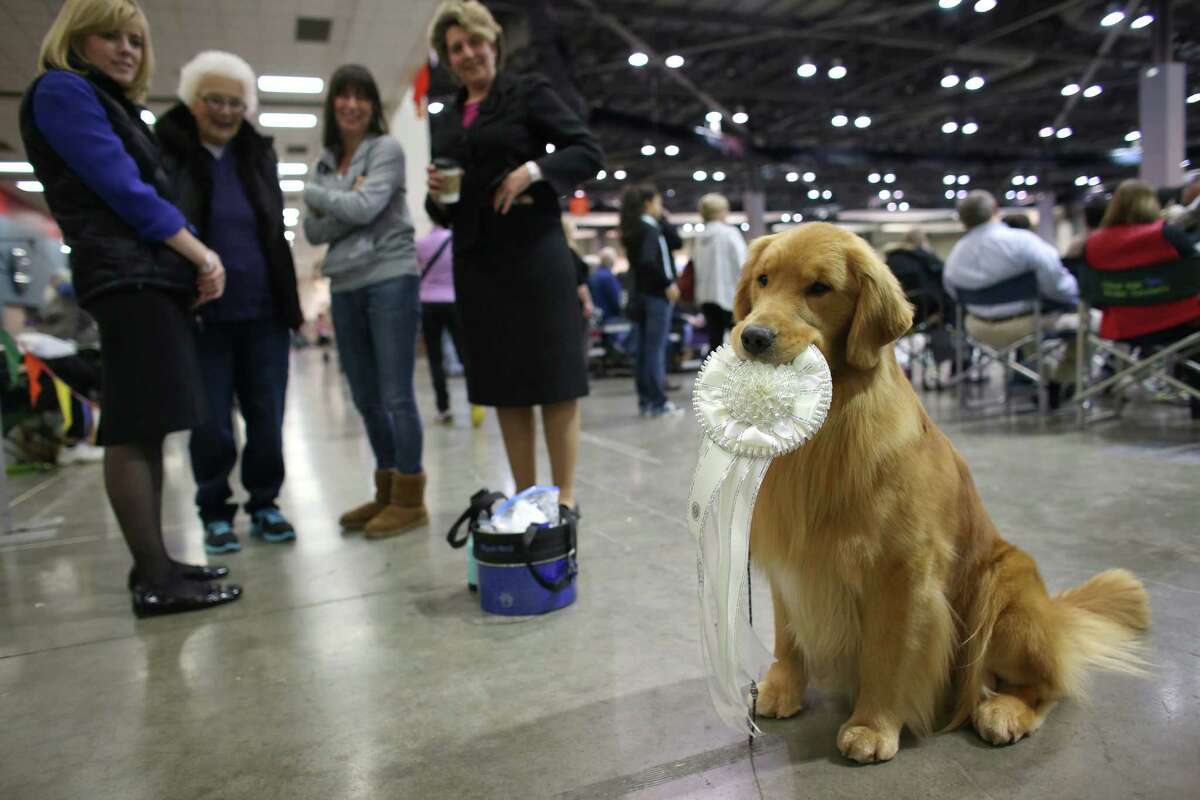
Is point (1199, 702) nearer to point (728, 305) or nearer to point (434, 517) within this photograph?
point (434, 517)

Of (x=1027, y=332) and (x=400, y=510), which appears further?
(x=1027, y=332)

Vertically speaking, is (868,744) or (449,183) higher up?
(449,183)

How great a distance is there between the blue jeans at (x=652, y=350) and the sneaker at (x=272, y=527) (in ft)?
11.2

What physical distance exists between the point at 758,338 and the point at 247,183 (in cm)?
235

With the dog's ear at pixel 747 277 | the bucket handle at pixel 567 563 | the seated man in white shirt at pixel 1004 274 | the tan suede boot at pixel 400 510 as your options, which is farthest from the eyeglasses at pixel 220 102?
the seated man in white shirt at pixel 1004 274

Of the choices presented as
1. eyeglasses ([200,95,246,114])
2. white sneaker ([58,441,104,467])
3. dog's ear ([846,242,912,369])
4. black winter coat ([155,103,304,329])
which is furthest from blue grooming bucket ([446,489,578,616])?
white sneaker ([58,441,104,467])

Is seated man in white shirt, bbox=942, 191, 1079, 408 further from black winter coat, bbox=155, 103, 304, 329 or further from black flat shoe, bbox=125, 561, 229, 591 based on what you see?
black flat shoe, bbox=125, 561, 229, 591


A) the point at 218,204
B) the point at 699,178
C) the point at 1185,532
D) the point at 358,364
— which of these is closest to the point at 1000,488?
the point at 1185,532

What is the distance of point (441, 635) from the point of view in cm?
204

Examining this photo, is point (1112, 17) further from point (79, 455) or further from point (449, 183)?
point (79, 455)

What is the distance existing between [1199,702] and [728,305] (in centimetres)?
453

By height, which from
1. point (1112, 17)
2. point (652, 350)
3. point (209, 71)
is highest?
point (1112, 17)

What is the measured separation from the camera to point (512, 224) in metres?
2.44

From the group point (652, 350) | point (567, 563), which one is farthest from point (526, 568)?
point (652, 350)
